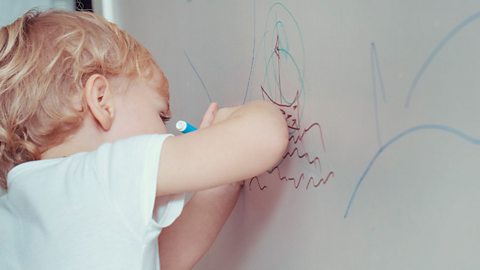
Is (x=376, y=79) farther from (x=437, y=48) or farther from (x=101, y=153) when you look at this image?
(x=101, y=153)

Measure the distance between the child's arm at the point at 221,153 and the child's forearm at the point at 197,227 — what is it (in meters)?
0.15

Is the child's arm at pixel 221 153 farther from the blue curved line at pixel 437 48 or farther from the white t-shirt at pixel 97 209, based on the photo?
the blue curved line at pixel 437 48

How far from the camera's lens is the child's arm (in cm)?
47

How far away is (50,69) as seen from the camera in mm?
550

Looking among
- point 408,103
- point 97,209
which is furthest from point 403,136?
point 97,209

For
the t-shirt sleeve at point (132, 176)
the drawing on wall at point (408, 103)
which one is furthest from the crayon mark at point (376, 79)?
the t-shirt sleeve at point (132, 176)

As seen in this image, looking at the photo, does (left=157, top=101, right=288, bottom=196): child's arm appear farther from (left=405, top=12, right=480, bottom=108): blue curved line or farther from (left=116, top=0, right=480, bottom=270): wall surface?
(left=405, top=12, right=480, bottom=108): blue curved line

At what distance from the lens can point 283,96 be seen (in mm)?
532

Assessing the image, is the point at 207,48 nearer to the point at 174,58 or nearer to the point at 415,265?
the point at 174,58

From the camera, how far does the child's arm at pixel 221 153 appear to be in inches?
18.6

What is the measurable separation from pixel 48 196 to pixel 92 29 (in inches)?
6.4

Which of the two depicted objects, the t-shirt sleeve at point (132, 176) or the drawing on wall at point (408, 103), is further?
the t-shirt sleeve at point (132, 176)

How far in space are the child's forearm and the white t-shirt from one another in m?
0.11

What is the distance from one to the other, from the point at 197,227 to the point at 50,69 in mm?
221
